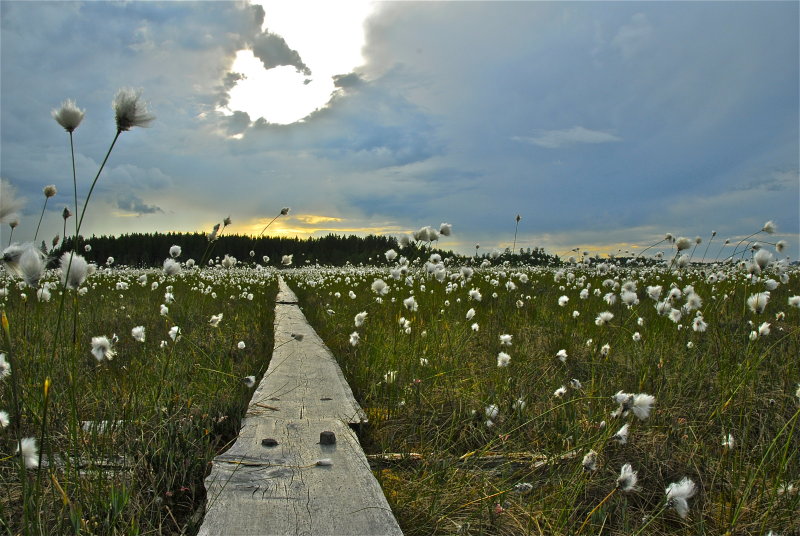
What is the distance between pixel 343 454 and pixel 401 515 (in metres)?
0.40

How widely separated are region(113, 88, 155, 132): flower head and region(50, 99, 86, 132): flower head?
263 millimetres

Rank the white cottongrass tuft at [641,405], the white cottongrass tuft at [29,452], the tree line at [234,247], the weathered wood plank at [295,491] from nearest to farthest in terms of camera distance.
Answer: the weathered wood plank at [295,491] < the white cottongrass tuft at [29,452] < the white cottongrass tuft at [641,405] < the tree line at [234,247]

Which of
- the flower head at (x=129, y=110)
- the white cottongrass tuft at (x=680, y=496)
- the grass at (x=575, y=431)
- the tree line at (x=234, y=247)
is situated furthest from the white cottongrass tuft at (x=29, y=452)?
the tree line at (x=234, y=247)

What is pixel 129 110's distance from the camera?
2117mm

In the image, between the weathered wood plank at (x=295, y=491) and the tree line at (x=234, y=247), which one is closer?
the weathered wood plank at (x=295, y=491)

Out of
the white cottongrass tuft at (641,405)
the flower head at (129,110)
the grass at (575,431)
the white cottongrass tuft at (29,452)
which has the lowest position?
the grass at (575,431)

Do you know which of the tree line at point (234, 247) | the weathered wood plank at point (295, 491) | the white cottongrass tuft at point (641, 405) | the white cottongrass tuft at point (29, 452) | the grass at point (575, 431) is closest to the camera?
the weathered wood plank at point (295, 491)

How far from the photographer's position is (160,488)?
8.32ft

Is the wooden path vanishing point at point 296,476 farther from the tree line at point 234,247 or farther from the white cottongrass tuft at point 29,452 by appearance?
the tree line at point 234,247

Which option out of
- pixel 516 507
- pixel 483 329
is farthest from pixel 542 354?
pixel 516 507

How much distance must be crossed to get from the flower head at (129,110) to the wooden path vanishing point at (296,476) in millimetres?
1575

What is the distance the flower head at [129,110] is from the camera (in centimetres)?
210

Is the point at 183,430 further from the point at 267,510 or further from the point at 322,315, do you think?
the point at 322,315

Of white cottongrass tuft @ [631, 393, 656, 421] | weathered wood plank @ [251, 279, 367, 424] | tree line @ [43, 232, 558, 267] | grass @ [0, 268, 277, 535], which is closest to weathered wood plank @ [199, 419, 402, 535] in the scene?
grass @ [0, 268, 277, 535]
